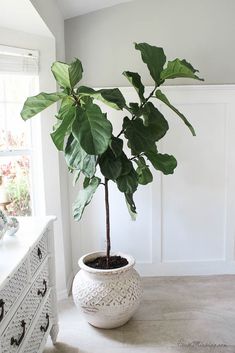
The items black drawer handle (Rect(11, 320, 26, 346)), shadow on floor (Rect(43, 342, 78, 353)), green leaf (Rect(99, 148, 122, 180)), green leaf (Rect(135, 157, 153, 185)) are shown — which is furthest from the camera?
green leaf (Rect(135, 157, 153, 185))

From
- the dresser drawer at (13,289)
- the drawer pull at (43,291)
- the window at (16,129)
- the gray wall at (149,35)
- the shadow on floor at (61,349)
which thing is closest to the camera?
the dresser drawer at (13,289)

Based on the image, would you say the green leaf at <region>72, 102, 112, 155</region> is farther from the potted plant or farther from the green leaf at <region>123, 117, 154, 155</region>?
the green leaf at <region>123, 117, 154, 155</region>

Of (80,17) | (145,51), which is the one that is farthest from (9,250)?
(80,17)

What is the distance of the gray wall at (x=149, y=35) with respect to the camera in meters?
2.82

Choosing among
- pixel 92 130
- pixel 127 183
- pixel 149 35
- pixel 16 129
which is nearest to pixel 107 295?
pixel 127 183

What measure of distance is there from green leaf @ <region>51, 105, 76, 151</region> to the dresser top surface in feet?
1.57

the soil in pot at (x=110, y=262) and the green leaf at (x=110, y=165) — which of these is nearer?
the green leaf at (x=110, y=165)

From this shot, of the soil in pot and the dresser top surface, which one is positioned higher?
the dresser top surface

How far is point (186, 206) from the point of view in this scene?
3021 millimetres

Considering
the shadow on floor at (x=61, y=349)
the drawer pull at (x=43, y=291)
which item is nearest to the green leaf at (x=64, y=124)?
the drawer pull at (x=43, y=291)

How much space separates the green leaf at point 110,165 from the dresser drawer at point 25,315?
0.64 m

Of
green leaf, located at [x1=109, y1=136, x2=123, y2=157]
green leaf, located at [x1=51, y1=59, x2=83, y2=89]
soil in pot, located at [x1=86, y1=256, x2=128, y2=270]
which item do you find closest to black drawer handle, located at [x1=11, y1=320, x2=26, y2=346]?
soil in pot, located at [x1=86, y1=256, x2=128, y2=270]

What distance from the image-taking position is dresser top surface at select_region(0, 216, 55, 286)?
1407 millimetres

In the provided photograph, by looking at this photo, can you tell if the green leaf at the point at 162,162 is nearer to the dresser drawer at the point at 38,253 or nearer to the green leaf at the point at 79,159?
the green leaf at the point at 79,159
